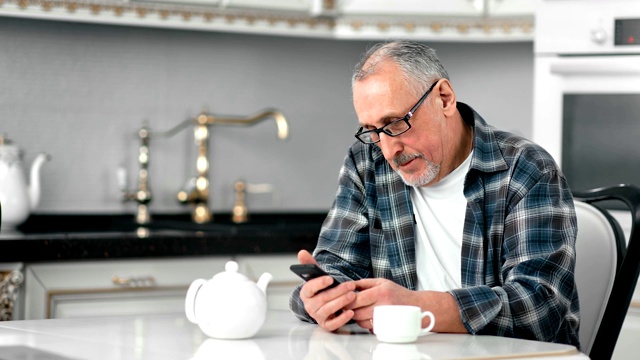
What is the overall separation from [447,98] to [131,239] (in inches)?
46.7

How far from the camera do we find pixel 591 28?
2.82m

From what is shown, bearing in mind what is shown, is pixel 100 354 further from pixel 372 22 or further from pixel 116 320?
pixel 372 22

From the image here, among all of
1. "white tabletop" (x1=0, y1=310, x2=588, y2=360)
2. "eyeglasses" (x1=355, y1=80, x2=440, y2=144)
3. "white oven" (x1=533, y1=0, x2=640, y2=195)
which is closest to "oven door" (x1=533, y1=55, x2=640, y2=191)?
"white oven" (x1=533, y1=0, x2=640, y2=195)


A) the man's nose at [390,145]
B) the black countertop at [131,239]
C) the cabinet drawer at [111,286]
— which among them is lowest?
the cabinet drawer at [111,286]

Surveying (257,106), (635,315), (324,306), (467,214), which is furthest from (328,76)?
(324,306)

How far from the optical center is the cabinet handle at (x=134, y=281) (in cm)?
285

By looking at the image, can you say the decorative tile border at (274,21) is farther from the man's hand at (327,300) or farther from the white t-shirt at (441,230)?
the man's hand at (327,300)

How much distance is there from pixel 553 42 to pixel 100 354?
183 centimetres

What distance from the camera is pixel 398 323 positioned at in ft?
5.11

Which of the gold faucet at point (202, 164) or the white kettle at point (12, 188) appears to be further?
the gold faucet at point (202, 164)

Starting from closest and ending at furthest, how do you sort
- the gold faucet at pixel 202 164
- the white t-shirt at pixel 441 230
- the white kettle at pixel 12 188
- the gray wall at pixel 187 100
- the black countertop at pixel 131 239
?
the white t-shirt at pixel 441 230, the black countertop at pixel 131 239, the white kettle at pixel 12 188, the gray wall at pixel 187 100, the gold faucet at pixel 202 164

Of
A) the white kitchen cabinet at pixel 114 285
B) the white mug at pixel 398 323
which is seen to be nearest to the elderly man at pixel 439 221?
the white mug at pixel 398 323

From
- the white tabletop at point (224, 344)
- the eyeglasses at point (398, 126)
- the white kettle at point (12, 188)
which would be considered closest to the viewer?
the white tabletop at point (224, 344)

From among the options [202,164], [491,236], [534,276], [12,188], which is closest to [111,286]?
[12,188]
